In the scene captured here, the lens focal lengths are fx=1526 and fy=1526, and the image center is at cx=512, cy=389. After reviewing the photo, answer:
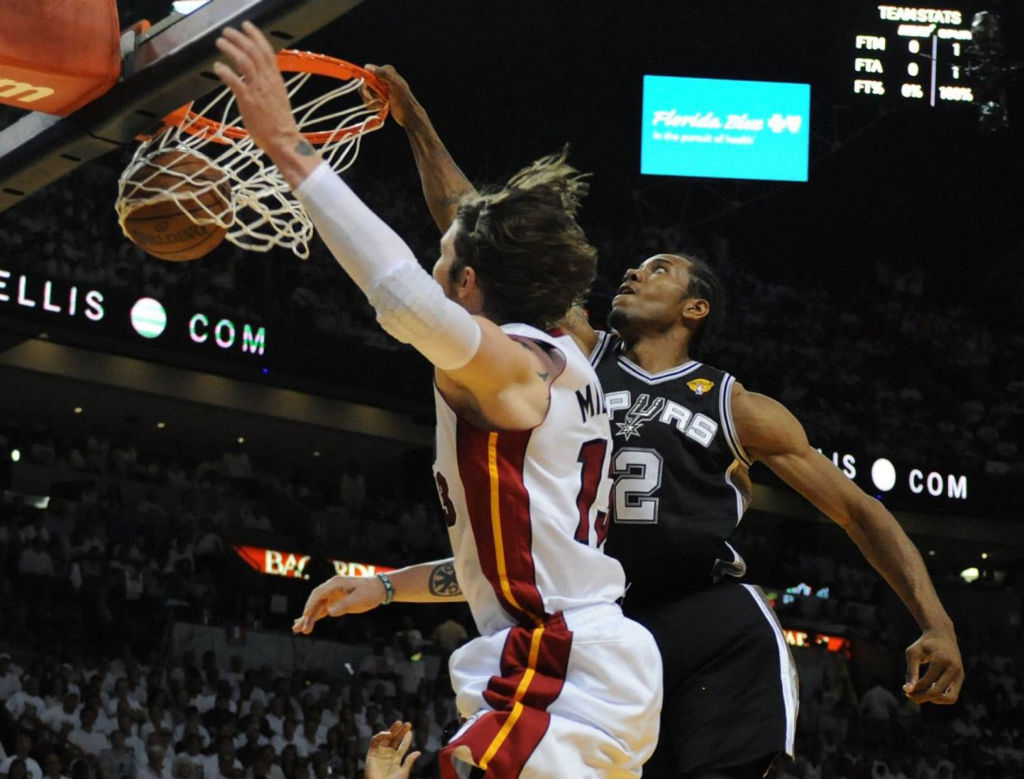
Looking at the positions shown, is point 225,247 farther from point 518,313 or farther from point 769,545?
point 518,313

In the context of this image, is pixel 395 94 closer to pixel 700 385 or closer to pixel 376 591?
pixel 700 385

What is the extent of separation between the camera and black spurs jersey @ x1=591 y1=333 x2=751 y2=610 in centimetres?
380

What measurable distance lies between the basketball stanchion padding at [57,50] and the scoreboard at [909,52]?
12.2 m

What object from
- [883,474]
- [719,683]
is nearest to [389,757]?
[719,683]

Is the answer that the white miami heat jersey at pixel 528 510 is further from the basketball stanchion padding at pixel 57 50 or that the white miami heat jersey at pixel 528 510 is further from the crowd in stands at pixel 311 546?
the crowd in stands at pixel 311 546

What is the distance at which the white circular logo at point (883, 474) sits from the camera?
19.0 m

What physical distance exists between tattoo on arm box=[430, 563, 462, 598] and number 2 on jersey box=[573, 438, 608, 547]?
0.57m

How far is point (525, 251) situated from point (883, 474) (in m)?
16.9

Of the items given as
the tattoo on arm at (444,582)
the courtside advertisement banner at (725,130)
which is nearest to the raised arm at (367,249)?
the tattoo on arm at (444,582)

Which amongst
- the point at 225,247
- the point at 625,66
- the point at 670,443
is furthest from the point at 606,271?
the point at 670,443

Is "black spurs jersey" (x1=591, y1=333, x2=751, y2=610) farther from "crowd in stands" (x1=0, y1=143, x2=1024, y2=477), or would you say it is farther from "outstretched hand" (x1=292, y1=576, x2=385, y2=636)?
"crowd in stands" (x1=0, y1=143, x2=1024, y2=477)

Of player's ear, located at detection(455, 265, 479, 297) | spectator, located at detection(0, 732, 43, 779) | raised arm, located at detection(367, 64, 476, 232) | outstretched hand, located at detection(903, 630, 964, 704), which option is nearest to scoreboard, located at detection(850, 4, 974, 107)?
spectator, located at detection(0, 732, 43, 779)

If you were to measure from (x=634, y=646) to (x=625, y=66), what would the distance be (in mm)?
19339

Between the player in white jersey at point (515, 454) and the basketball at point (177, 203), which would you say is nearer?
the player in white jersey at point (515, 454)
